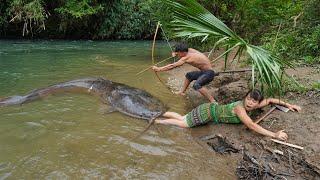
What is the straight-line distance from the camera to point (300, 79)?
23.6 feet

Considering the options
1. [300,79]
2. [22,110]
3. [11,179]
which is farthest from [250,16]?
[11,179]

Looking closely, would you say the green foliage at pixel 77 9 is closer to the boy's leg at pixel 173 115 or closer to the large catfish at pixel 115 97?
the large catfish at pixel 115 97

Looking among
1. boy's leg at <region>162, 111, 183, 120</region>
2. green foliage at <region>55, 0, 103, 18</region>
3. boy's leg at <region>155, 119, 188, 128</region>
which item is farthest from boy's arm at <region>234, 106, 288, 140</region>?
green foliage at <region>55, 0, 103, 18</region>

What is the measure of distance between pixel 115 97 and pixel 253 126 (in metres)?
3.11

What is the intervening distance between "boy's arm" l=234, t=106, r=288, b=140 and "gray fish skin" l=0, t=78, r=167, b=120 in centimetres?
159

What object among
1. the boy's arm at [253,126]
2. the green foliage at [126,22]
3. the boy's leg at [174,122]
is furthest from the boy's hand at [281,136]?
the green foliage at [126,22]

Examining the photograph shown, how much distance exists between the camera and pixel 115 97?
7629mm

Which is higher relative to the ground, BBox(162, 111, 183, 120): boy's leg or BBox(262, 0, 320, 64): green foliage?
BBox(262, 0, 320, 64): green foliage

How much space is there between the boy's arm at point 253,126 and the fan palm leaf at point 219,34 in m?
0.65

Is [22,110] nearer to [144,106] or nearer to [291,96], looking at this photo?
[144,106]

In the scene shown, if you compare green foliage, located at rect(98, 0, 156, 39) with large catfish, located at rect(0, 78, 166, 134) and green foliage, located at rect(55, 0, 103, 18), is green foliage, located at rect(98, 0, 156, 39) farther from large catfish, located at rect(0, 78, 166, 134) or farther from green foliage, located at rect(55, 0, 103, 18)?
large catfish, located at rect(0, 78, 166, 134)

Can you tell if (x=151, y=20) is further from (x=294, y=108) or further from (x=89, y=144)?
(x=89, y=144)

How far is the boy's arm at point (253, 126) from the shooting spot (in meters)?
5.25

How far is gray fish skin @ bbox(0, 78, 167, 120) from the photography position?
6.96m
